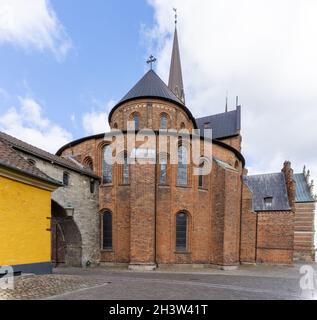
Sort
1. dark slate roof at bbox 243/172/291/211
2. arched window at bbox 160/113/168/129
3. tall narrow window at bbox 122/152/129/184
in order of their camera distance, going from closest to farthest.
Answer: tall narrow window at bbox 122/152/129/184
arched window at bbox 160/113/168/129
dark slate roof at bbox 243/172/291/211

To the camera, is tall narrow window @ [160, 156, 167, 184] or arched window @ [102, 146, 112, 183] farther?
arched window @ [102, 146, 112, 183]

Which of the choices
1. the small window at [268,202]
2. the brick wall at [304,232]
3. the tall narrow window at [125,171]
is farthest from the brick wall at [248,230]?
the brick wall at [304,232]

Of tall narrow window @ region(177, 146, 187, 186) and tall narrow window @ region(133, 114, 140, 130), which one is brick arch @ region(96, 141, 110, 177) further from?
tall narrow window @ region(177, 146, 187, 186)

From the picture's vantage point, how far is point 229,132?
3164 centimetres

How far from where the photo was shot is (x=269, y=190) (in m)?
23.0

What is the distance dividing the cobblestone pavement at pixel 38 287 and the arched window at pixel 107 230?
25.7 feet

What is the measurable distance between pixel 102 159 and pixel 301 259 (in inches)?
939

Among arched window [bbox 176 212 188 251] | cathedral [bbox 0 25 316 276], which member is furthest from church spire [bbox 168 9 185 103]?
arched window [bbox 176 212 188 251]

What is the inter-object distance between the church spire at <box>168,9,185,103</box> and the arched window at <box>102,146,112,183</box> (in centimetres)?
2596

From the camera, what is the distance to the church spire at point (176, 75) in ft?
137

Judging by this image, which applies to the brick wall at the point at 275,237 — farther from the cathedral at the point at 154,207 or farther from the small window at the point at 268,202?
the small window at the point at 268,202

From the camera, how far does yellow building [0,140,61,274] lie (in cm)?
817

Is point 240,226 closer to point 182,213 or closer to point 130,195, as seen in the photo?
point 182,213
